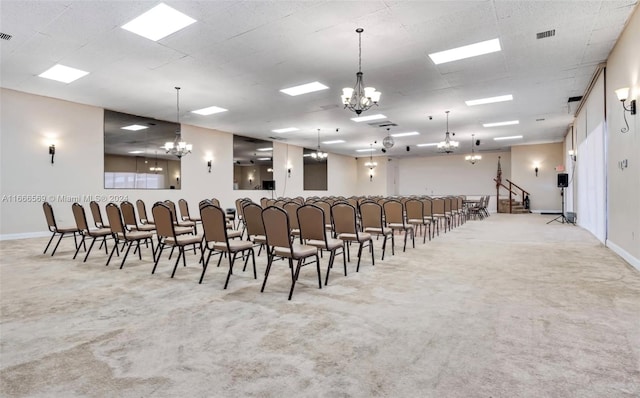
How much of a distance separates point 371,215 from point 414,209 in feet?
6.14

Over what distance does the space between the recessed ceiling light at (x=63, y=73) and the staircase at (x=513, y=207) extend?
16.3 m

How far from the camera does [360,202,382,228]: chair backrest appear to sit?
15.9 feet

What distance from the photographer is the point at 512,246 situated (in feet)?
19.5

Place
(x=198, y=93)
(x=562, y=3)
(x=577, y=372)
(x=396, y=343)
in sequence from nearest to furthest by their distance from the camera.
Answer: (x=577, y=372)
(x=396, y=343)
(x=562, y=3)
(x=198, y=93)

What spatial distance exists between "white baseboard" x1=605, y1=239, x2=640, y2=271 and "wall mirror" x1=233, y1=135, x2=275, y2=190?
1052cm

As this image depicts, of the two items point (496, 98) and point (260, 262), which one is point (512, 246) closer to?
point (496, 98)

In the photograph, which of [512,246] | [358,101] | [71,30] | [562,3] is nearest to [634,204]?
[512,246]

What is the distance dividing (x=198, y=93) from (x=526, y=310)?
7235mm

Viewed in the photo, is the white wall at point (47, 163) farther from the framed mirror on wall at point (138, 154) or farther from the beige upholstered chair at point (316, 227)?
the beige upholstered chair at point (316, 227)

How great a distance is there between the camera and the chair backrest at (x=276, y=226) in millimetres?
3184

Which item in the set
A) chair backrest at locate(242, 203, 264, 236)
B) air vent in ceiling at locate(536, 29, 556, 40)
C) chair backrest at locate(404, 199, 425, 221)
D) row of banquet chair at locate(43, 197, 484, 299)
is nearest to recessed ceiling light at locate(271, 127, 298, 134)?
chair backrest at locate(404, 199, 425, 221)

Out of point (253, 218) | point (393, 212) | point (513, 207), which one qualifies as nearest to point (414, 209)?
point (393, 212)

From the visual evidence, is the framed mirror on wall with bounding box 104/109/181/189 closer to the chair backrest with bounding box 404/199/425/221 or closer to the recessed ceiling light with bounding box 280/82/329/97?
the recessed ceiling light with bounding box 280/82/329/97

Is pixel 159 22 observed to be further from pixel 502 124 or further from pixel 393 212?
pixel 502 124
